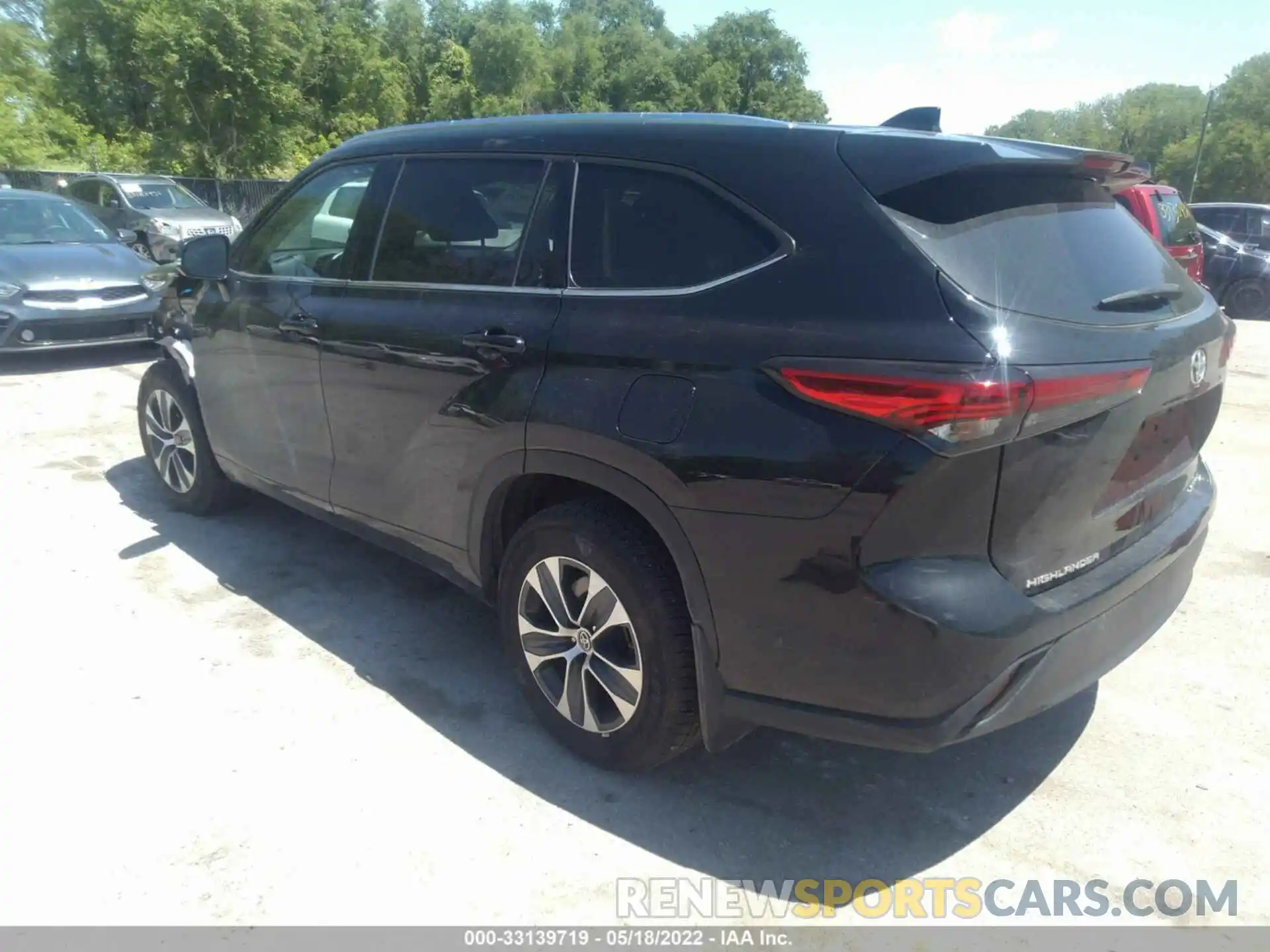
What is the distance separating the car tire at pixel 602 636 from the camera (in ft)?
8.62

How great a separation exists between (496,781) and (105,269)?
26.4 ft

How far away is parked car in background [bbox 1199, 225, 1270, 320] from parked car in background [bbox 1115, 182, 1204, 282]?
3.95 m

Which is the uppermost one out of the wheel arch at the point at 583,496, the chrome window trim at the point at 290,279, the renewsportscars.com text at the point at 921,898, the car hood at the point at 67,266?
the chrome window trim at the point at 290,279

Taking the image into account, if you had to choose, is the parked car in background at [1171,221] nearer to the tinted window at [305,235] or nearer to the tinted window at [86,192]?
the tinted window at [305,235]

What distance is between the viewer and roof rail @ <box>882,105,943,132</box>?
→ 9.14 ft

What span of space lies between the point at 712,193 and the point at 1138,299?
45.7 inches

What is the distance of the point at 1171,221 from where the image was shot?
987 centimetres

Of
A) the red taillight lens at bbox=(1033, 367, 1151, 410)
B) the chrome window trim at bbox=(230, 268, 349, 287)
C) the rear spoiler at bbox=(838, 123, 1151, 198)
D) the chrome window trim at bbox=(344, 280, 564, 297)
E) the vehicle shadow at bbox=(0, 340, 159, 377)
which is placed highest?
the rear spoiler at bbox=(838, 123, 1151, 198)

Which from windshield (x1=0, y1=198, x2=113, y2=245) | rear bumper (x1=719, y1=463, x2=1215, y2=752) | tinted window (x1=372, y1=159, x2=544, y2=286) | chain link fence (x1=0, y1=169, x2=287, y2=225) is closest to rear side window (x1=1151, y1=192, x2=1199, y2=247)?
rear bumper (x1=719, y1=463, x2=1215, y2=752)

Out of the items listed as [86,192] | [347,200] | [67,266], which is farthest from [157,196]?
[347,200]

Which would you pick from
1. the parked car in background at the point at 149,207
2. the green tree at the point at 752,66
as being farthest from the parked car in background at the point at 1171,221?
the green tree at the point at 752,66

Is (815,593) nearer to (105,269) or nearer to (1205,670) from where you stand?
(1205,670)

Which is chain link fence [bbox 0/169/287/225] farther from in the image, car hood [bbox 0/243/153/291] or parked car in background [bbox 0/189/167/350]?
car hood [bbox 0/243/153/291]

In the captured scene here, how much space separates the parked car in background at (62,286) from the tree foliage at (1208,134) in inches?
1557
